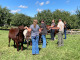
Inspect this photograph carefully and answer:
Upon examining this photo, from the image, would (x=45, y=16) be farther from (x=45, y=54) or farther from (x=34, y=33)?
(x=45, y=54)

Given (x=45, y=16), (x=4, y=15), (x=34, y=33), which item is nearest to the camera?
(x=34, y=33)

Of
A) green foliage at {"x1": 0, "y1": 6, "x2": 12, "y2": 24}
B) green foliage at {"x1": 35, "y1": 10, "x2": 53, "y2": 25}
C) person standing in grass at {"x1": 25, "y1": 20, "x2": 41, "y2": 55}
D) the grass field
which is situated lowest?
the grass field

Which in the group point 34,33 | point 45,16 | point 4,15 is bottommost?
point 34,33

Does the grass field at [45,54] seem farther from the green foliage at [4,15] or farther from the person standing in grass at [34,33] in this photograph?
the green foliage at [4,15]

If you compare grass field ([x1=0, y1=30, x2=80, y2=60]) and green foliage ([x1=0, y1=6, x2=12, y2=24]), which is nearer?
grass field ([x1=0, y1=30, x2=80, y2=60])

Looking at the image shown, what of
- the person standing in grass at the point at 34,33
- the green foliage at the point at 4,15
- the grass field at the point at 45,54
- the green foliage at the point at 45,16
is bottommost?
the grass field at the point at 45,54

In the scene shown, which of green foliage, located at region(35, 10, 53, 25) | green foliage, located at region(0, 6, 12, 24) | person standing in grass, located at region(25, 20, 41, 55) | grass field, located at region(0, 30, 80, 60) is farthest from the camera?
green foliage, located at region(0, 6, 12, 24)

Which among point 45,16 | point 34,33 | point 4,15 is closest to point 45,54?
point 34,33

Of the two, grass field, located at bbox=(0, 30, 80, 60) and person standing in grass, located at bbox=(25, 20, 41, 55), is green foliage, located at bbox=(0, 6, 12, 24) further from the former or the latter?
person standing in grass, located at bbox=(25, 20, 41, 55)

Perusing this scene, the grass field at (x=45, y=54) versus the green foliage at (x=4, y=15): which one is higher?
the green foliage at (x=4, y=15)

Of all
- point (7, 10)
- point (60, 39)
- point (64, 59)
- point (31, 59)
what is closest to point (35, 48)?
point (31, 59)

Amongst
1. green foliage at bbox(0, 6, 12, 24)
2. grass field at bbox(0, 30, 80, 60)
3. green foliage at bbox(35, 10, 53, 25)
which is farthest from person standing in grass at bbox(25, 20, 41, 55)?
green foliage at bbox(0, 6, 12, 24)

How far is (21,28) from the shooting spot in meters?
4.99

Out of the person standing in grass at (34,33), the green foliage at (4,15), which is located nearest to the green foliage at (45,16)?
the person standing in grass at (34,33)
